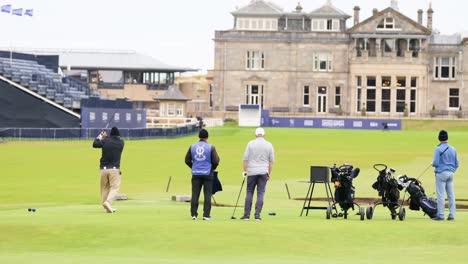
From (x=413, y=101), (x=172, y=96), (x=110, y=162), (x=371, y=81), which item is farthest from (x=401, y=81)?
(x=110, y=162)

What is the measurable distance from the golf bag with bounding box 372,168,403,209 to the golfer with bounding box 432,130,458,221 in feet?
3.26

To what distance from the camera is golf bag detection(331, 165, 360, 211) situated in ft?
106

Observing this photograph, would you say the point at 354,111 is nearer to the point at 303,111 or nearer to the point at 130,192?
the point at 303,111

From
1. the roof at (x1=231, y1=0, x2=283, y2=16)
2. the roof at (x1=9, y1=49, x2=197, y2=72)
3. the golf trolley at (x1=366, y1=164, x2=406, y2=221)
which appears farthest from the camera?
the roof at (x1=9, y1=49, x2=197, y2=72)

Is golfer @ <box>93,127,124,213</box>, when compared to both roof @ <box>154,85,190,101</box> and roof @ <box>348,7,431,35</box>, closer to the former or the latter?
roof @ <box>154,85,190,101</box>

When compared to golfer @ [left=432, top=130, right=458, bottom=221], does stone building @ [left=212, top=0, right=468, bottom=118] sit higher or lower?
higher

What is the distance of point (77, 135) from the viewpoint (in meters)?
99.9

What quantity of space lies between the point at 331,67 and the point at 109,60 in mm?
40917

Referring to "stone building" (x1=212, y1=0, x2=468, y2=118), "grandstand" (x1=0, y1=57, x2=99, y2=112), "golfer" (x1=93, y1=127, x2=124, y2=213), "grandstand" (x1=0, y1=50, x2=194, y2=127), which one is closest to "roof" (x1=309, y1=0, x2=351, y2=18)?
"stone building" (x1=212, y1=0, x2=468, y2=118)

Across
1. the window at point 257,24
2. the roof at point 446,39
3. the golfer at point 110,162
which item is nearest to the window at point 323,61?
the window at point 257,24

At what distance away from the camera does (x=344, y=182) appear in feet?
106

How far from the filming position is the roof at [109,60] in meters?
189

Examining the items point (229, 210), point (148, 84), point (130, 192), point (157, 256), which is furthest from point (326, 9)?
point (157, 256)

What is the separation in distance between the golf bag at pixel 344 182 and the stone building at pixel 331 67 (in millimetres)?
127827
